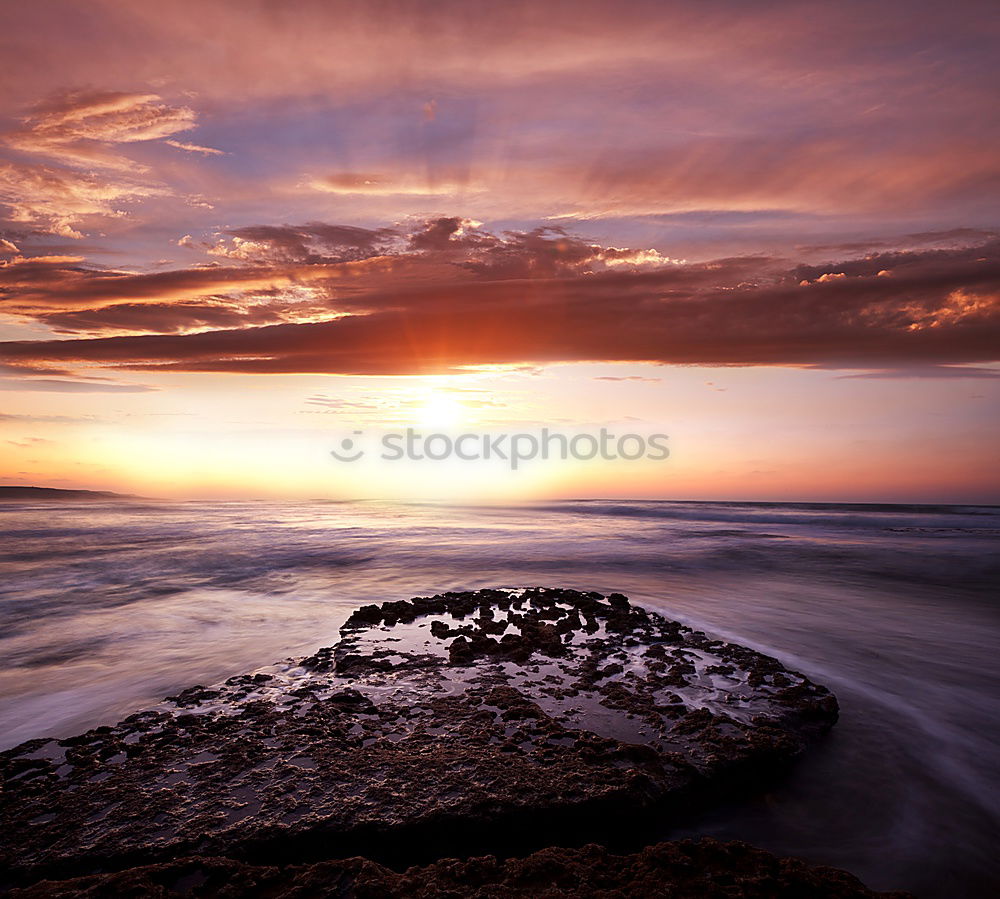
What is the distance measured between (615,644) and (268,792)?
502cm

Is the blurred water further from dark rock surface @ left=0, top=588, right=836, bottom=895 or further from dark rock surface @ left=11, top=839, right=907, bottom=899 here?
dark rock surface @ left=11, top=839, right=907, bottom=899

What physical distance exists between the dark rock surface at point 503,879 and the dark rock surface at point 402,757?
27 centimetres

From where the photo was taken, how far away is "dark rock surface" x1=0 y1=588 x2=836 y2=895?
364 centimetres

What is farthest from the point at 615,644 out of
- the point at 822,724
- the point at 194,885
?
the point at 194,885

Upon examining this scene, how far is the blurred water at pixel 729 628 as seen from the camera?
13.8 ft

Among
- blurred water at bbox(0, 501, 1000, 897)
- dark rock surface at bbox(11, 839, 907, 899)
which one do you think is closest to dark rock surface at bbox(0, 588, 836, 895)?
dark rock surface at bbox(11, 839, 907, 899)

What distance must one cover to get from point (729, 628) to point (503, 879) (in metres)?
7.68

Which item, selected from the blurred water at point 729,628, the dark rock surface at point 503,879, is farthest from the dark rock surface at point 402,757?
the blurred water at point 729,628

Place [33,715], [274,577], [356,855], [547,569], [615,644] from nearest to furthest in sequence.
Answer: [356,855]
[33,715]
[615,644]
[274,577]
[547,569]

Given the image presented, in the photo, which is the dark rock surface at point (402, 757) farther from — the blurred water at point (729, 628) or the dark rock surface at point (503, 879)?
the blurred water at point (729, 628)

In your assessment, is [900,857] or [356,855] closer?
[356,855]

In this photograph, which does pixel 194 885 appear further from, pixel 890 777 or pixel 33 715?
pixel 890 777

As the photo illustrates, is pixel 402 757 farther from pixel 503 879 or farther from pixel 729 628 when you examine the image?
pixel 729 628

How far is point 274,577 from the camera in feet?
51.1
